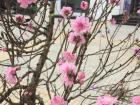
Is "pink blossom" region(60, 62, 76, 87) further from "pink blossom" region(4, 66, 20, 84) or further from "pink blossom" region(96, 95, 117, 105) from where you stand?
"pink blossom" region(4, 66, 20, 84)

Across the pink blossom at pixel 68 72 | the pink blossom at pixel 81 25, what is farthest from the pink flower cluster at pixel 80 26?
the pink blossom at pixel 68 72

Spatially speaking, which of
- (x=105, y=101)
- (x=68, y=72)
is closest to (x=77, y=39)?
(x=68, y=72)

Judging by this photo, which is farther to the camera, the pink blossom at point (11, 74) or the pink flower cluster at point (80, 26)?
the pink blossom at point (11, 74)

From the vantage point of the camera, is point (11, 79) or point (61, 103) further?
point (11, 79)

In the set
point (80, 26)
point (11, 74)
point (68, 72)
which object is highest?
point (80, 26)

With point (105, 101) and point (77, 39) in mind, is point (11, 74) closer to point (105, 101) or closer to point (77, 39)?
point (77, 39)

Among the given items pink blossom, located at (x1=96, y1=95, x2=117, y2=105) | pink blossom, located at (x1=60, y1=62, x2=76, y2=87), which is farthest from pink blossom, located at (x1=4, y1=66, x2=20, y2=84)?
pink blossom, located at (x1=96, y1=95, x2=117, y2=105)

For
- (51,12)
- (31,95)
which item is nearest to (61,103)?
(31,95)

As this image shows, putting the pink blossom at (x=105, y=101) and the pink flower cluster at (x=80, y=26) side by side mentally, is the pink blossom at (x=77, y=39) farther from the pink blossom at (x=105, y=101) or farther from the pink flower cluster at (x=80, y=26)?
the pink blossom at (x=105, y=101)

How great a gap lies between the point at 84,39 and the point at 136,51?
3.32 feet

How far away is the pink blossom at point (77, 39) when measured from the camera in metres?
2.02

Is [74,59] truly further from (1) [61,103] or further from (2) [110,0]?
(2) [110,0]

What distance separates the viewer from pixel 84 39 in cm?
202

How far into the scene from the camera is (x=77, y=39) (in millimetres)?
2041
